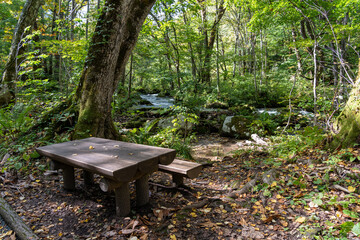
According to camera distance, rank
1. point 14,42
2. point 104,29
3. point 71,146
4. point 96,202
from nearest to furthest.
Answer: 1. point 96,202
2. point 71,146
3. point 104,29
4. point 14,42

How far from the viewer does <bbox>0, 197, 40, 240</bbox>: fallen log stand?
6.73 feet

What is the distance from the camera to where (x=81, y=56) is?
6.41m

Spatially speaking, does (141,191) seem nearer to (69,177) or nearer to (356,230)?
(69,177)

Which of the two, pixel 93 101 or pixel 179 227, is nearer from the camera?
pixel 179 227

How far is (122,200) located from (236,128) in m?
6.52

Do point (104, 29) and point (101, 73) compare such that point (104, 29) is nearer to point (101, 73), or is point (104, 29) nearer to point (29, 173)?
point (101, 73)

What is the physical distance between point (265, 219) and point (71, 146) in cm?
278

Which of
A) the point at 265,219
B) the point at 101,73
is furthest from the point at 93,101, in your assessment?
the point at 265,219

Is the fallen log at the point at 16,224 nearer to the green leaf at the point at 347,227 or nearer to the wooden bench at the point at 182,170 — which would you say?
the wooden bench at the point at 182,170

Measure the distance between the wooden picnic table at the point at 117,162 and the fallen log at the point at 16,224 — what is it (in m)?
0.73

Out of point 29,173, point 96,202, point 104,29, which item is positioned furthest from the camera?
point 104,29

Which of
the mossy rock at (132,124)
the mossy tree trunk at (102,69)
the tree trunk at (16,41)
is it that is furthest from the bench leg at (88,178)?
the mossy rock at (132,124)

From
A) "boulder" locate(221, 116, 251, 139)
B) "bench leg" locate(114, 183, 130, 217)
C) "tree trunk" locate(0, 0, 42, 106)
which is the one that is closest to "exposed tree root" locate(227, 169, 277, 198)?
"bench leg" locate(114, 183, 130, 217)

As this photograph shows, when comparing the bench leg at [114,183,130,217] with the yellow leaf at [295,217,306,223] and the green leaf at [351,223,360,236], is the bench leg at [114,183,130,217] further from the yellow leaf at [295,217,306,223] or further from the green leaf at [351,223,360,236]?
the green leaf at [351,223,360,236]
